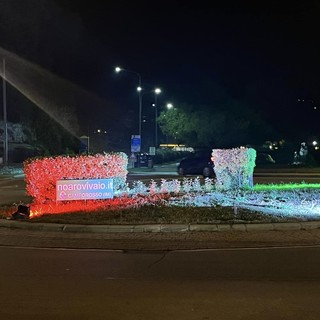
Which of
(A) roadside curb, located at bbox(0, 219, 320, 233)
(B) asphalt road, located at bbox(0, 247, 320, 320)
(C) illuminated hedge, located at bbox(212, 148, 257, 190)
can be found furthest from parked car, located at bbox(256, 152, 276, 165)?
(B) asphalt road, located at bbox(0, 247, 320, 320)

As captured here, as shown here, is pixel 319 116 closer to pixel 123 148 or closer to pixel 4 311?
pixel 123 148

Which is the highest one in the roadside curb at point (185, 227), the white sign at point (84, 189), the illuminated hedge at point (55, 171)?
the illuminated hedge at point (55, 171)

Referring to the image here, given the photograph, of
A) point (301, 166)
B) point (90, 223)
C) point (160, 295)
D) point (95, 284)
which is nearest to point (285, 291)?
point (160, 295)

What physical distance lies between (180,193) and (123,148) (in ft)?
208

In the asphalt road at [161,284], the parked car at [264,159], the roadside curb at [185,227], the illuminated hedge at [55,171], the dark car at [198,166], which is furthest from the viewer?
the parked car at [264,159]

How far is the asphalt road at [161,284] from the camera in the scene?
6176 mm

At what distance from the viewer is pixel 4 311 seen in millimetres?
6219

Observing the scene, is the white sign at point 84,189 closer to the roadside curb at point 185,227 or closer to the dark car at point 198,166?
the roadside curb at point 185,227

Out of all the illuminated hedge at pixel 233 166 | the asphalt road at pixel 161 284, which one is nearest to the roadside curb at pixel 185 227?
the asphalt road at pixel 161 284

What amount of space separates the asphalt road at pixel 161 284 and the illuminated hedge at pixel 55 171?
530 cm

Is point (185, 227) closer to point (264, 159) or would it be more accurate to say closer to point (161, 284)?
point (161, 284)

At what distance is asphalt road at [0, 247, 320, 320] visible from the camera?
6176 mm

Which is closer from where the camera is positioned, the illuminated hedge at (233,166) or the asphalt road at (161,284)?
the asphalt road at (161,284)

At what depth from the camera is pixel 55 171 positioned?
1535 cm
